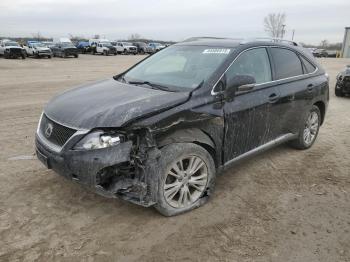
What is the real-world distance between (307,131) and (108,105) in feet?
11.6

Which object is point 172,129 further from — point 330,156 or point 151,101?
point 330,156

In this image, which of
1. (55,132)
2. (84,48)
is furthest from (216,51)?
(84,48)

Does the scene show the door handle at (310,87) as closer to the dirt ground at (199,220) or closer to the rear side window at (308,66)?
the rear side window at (308,66)

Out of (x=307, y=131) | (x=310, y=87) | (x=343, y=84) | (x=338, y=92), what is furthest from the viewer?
(x=338, y=92)

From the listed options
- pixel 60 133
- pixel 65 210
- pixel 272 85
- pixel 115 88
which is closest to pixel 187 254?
pixel 65 210

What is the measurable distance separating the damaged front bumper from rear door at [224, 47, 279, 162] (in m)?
1.15

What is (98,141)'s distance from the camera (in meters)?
3.13

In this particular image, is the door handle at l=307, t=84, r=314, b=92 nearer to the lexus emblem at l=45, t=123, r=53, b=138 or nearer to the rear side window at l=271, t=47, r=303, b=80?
→ the rear side window at l=271, t=47, r=303, b=80

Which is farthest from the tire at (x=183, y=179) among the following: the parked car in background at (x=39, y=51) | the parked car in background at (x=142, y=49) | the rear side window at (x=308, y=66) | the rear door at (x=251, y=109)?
the parked car in background at (x=142, y=49)

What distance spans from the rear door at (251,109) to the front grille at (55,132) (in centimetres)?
166

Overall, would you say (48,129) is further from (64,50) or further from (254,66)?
(64,50)

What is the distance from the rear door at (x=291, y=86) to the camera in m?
4.64

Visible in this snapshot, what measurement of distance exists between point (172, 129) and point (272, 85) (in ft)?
5.84

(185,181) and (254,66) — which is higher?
(254,66)
